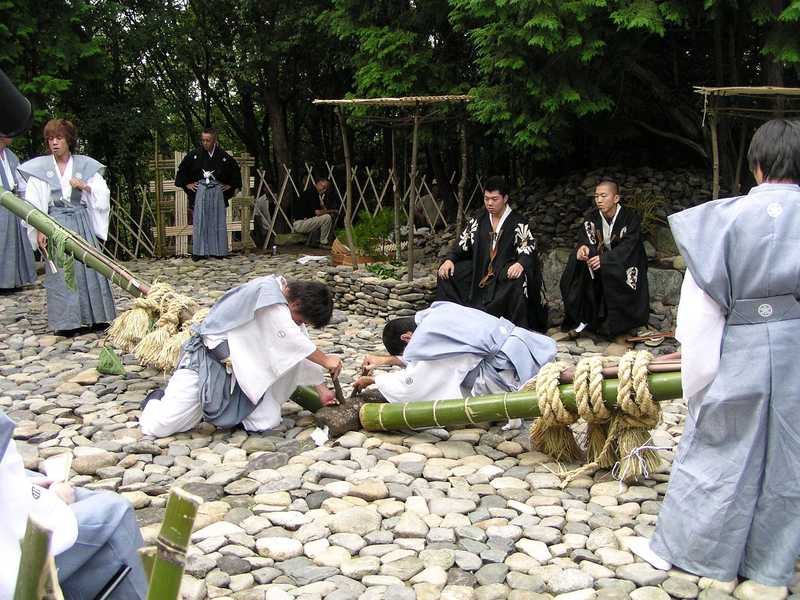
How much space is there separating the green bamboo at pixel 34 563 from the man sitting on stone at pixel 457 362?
3.18 meters

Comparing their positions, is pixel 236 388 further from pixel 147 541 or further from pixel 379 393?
pixel 147 541

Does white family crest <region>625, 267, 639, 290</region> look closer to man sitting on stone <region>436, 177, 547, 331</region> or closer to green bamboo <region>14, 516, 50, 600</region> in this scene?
man sitting on stone <region>436, 177, 547, 331</region>

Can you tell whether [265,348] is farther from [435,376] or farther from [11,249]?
[11,249]

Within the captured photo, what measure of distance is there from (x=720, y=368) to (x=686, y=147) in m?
7.67

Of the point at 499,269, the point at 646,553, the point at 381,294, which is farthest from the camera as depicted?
the point at 381,294

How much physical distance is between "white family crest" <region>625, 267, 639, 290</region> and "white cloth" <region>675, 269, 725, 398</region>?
3.97 metres

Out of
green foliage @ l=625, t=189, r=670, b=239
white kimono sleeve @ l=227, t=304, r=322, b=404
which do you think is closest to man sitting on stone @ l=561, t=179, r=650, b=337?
green foliage @ l=625, t=189, r=670, b=239

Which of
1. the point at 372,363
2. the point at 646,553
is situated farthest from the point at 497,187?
the point at 646,553

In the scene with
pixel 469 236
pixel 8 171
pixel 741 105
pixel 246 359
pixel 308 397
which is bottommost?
pixel 308 397

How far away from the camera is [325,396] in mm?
4633

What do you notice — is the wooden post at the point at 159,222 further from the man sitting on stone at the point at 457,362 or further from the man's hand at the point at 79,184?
the man sitting on stone at the point at 457,362

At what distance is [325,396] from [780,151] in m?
2.58

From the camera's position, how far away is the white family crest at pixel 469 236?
23.9ft

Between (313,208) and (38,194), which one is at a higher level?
(38,194)
